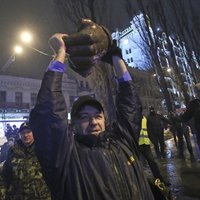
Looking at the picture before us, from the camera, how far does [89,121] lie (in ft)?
6.67

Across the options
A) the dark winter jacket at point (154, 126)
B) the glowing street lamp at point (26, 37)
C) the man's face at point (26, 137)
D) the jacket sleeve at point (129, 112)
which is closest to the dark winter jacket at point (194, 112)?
the dark winter jacket at point (154, 126)

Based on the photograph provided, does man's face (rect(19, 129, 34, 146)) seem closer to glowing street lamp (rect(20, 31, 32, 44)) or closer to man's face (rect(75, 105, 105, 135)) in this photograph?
man's face (rect(75, 105, 105, 135))

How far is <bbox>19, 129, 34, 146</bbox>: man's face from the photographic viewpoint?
3.87 m

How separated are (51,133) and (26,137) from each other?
7.95ft

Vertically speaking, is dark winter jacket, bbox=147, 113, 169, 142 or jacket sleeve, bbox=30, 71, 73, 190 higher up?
dark winter jacket, bbox=147, 113, 169, 142

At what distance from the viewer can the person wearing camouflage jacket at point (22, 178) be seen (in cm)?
352

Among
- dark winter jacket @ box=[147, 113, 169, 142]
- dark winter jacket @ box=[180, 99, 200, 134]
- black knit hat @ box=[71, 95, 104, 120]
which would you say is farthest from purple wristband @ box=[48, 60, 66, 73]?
dark winter jacket @ box=[147, 113, 169, 142]

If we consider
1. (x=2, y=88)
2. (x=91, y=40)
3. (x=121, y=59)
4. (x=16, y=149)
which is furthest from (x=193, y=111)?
(x=2, y=88)

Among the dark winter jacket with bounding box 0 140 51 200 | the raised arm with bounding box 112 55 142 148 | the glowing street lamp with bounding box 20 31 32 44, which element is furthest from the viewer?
the glowing street lamp with bounding box 20 31 32 44

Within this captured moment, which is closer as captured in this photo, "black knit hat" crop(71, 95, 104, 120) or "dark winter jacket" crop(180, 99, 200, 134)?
"black knit hat" crop(71, 95, 104, 120)

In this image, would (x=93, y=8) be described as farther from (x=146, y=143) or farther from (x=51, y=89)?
(x=51, y=89)

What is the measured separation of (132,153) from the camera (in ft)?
6.47

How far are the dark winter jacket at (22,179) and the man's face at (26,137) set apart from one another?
0.33 feet

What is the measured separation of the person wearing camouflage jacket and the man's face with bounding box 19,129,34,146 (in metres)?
0.05
